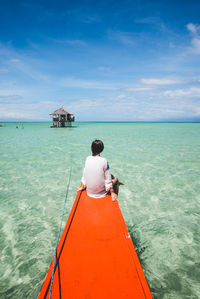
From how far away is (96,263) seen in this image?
204cm

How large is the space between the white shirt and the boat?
62 centimetres

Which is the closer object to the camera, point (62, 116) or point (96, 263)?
point (96, 263)

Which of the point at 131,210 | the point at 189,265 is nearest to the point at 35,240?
the point at 131,210

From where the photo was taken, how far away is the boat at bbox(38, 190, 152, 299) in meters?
1.70

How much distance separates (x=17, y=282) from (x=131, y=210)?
343cm

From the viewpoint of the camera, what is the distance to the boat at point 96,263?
5.58ft

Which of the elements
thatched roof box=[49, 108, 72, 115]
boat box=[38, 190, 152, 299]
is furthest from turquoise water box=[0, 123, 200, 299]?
thatched roof box=[49, 108, 72, 115]

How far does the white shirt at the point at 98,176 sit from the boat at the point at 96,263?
62cm

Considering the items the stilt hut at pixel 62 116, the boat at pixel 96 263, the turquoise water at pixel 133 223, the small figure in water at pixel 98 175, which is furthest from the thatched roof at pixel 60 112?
the boat at pixel 96 263

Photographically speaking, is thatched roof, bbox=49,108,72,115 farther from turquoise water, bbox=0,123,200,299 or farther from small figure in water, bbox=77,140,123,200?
small figure in water, bbox=77,140,123,200

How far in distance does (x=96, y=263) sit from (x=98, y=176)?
5.30 ft

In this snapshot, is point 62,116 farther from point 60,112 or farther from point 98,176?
point 98,176

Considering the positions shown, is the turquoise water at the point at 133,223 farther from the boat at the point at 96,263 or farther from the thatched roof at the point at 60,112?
the thatched roof at the point at 60,112

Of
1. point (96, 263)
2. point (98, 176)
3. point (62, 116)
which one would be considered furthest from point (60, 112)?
point (96, 263)
